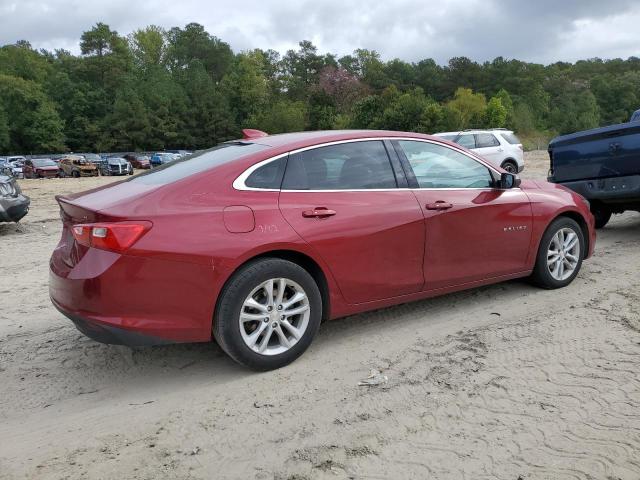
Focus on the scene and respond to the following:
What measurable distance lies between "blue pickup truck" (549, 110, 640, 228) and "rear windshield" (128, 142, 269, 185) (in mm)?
4887

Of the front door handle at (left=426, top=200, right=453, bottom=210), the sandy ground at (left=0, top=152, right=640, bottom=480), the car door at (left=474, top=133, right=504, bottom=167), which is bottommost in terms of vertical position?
the sandy ground at (left=0, top=152, right=640, bottom=480)

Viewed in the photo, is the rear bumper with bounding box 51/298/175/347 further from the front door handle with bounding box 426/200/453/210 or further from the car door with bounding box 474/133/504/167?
the car door with bounding box 474/133/504/167

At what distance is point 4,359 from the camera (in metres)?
3.95

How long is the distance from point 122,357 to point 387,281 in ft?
6.40

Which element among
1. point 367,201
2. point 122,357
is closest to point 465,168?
point 367,201

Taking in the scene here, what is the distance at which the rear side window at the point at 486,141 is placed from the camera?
16.9 m

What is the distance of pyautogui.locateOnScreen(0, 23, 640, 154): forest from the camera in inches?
2862

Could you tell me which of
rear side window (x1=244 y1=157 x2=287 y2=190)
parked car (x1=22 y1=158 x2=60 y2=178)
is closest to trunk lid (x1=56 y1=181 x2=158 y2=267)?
rear side window (x1=244 y1=157 x2=287 y2=190)

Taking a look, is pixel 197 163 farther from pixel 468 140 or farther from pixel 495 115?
pixel 495 115

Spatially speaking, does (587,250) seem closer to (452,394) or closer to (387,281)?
(387,281)

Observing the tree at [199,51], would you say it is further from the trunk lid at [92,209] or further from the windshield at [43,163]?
the trunk lid at [92,209]

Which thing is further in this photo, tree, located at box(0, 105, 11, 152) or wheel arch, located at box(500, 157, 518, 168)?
tree, located at box(0, 105, 11, 152)

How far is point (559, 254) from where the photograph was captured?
199 inches

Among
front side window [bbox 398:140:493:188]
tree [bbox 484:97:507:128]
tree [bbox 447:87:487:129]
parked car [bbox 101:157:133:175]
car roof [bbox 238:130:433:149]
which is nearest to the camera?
car roof [bbox 238:130:433:149]
